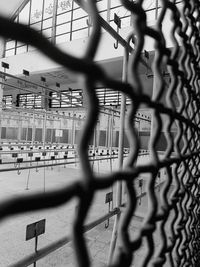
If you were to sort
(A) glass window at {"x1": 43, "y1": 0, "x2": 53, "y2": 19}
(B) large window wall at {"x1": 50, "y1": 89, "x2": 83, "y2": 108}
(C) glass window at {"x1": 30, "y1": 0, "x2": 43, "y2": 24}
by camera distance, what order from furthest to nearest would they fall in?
(C) glass window at {"x1": 30, "y1": 0, "x2": 43, "y2": 24} < (A) glass window at {"x1": 43, "y1": 0, "x2": 53, "y2": 19} < (B) large window wall at {"x1": 50, "y1": 89, "x2": 83, "y2": 108}

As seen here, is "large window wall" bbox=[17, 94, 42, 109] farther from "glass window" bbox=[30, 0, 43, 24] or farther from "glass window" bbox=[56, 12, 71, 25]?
"glass window" bbox=[56, 12, 71, 25]

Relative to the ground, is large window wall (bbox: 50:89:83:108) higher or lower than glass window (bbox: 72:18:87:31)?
lower

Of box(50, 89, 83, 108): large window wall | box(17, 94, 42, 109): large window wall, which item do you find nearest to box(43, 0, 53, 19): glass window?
box(50, 89, 83, 108): large window wall

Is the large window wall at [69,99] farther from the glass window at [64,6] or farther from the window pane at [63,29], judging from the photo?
the glass window at [64,6]

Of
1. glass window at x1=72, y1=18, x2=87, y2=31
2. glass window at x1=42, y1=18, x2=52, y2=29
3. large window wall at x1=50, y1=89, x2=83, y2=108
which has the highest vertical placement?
glass window at x1=42, y1=18, x2=52, y2=29

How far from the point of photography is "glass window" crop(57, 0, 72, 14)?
29.0ft

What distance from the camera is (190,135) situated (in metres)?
0.61

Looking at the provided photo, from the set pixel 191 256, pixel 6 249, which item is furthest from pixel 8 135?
pixel 191 256

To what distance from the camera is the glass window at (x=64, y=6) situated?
349 inches

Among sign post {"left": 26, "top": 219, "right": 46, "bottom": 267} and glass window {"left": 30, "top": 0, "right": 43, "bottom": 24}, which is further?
glass window {"left": 30, "top": 0, "right": 43, "bottom": 24}

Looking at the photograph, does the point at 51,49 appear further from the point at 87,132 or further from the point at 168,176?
the point at 168,176

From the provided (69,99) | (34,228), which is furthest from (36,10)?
(34,228)

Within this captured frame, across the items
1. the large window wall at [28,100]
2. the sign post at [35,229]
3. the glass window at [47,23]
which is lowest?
A: the sign post at [35,229]

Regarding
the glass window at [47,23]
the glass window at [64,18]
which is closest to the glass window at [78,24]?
the glass window at [64,18]
